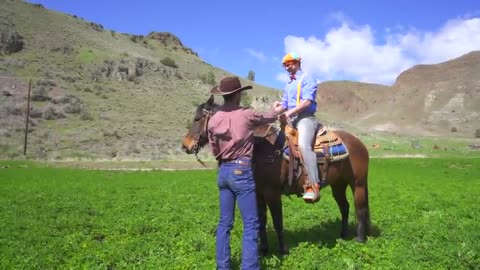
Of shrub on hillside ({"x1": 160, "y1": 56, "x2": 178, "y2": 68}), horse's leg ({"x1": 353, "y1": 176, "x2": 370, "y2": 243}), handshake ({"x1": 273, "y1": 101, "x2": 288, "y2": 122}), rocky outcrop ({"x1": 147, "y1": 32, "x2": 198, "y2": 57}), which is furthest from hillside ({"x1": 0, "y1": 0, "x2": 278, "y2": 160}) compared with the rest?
handshake ({"x1": 273, "y1": 101, "x2": 288, "y2": 122})

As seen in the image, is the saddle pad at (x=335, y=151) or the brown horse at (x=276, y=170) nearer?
the brown horse at (x=276, y=170)

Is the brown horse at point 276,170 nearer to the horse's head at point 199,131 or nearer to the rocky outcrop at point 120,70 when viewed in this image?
the horse's head at point 199,131

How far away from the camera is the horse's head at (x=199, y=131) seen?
761 centimetres

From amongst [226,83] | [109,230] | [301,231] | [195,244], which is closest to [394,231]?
[301,231]

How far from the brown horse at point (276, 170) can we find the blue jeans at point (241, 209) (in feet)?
3.82

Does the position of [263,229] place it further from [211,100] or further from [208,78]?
[208,78]

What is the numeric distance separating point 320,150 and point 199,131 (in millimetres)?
2704

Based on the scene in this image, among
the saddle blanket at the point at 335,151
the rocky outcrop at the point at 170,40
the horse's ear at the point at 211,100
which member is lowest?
the saddle blanket at the point at 335,151

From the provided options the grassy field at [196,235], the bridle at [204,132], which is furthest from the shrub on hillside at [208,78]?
the bridle at [204,132]

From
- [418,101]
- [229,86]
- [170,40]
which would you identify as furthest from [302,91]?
[418,101]

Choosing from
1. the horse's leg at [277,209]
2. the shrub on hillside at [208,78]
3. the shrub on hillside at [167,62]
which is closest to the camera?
the horse's leg at [277,209]

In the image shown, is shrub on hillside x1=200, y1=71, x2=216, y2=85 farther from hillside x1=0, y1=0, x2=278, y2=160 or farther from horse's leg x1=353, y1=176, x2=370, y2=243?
horse's leg x1=353, y1=176, x2=370, y2=243

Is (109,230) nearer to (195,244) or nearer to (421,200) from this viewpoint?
(195,244)

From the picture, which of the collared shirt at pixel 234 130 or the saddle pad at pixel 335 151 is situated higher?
the collared shirt at pixel 234 130
